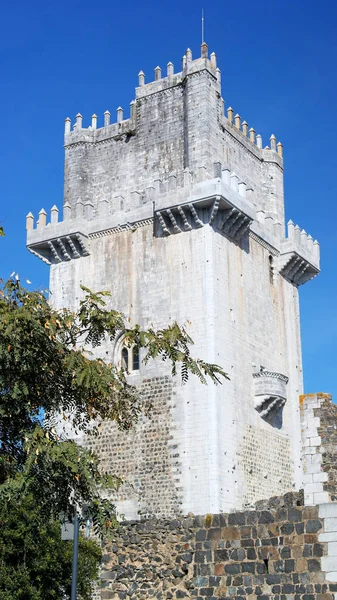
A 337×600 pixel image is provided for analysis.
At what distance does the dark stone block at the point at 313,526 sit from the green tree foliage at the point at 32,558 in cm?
1061

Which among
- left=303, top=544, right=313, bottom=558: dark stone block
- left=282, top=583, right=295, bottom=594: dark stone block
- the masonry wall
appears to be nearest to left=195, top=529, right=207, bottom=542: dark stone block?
left=282, top=583, right=295, bottom=594: dark stone block

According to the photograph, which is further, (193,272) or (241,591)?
(193,272)

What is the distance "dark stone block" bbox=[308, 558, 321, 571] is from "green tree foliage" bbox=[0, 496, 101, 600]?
10618 mm

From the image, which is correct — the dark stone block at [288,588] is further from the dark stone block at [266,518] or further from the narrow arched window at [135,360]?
the narrow arched window at [135,360]

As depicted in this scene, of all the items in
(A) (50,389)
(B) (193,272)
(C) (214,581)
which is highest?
(B) (193,272)

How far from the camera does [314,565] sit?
13.2 m

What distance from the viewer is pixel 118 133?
35375 millimetres

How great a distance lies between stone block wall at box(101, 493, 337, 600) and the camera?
1331cm

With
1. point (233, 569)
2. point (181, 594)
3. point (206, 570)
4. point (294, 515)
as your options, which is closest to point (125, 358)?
point (181, 594)

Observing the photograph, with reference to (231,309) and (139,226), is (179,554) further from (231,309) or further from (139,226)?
(139,226)

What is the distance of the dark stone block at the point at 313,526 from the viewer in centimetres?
1322

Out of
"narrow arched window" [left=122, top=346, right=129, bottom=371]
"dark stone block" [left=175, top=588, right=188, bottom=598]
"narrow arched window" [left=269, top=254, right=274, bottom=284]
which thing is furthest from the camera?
"narrow arched window" [left=269, top=254, right=274, bottom=284]

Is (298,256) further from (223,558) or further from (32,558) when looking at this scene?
(223,558)

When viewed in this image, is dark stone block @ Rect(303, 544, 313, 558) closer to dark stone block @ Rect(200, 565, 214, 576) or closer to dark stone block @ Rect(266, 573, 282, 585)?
dark stone block @ Rect(266, 573, 282, 585)
